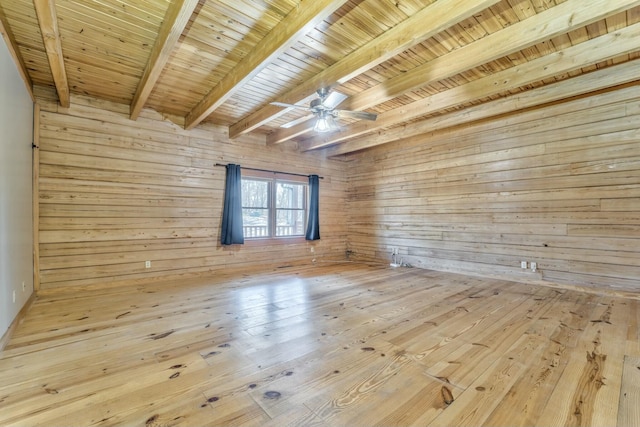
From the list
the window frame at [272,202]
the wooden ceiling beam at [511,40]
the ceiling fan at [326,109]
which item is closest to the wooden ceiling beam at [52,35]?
the ceiling fan at [326,109]

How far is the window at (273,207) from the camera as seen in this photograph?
581 cm

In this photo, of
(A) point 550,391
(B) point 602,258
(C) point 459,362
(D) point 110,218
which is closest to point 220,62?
(D) point 110,218

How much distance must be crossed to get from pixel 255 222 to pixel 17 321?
3672 mm

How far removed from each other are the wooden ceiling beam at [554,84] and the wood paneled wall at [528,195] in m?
0.65

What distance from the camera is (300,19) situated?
222 centimetres

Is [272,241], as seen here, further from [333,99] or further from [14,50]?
[14,50]

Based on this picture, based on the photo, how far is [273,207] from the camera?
605cm

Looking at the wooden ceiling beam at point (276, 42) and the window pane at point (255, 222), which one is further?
the window pane at point (255, 222)

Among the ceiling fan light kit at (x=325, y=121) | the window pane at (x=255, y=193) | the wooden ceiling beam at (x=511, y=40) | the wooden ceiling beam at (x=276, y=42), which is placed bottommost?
the window pane at (x=255, y=193)

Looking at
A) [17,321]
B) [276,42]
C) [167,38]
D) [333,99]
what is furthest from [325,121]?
[17,321]

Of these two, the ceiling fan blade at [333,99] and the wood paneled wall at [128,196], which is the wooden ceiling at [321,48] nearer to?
the ceiling fan blade at [333,99]

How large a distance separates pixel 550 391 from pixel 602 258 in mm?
3348

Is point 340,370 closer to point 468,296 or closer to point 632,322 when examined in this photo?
point 468,296

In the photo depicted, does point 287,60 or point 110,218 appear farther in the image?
point 110,218
